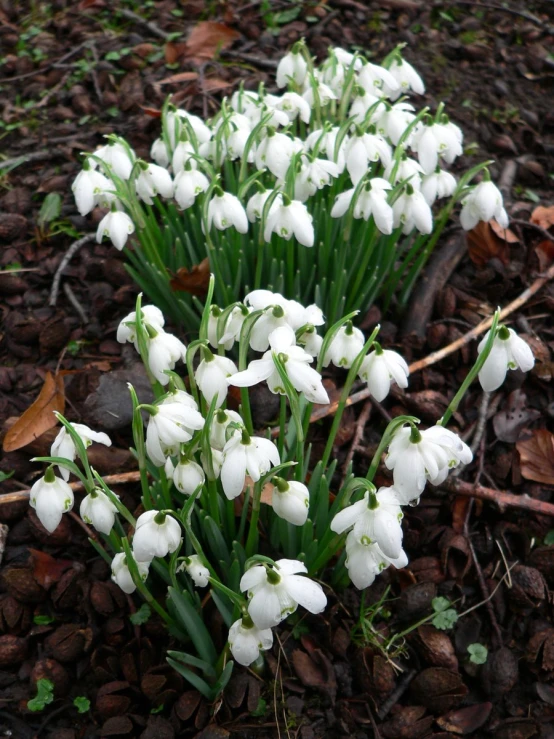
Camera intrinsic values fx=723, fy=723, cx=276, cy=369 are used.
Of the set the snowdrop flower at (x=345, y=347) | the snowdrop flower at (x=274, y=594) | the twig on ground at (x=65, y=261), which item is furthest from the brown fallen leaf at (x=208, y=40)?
the snowdrop flower at (x=274, y=594)

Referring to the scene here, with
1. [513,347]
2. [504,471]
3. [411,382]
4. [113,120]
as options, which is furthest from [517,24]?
[513,347]

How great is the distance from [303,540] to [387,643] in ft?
1.15

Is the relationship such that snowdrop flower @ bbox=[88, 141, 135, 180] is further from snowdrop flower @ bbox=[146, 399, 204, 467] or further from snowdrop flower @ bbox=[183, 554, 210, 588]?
snowdrop flower @ bbox=[183, 554, 210, 588]

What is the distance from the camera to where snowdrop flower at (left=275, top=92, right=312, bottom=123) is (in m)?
2.10

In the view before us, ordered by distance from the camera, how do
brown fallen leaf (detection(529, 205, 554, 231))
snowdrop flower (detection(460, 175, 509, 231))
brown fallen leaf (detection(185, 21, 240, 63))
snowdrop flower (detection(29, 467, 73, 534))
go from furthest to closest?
brown fallen leaf (detection(185, 21, 240, 63)) < brown fallen leaf (detection(529, 205, 554, 231)) < snowdrop flower (detection(460, 175, 509, 231)) < snowdrop flower (detection(29, 467, 73, 534))

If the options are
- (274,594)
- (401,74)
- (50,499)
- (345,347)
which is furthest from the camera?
(401,74)

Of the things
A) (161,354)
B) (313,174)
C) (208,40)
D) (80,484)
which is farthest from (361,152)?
(208,40)

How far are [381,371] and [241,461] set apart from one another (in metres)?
0.34

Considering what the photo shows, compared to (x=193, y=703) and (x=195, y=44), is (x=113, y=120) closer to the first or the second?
(x=195, y=44)

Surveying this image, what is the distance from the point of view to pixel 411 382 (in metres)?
2.13

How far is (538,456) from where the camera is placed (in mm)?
1949

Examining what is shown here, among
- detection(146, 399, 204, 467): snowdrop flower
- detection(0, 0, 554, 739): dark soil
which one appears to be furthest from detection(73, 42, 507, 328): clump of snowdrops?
detection(146, 399, 204, 467): snowdrop flower

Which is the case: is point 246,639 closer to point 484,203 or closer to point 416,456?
point 416,456

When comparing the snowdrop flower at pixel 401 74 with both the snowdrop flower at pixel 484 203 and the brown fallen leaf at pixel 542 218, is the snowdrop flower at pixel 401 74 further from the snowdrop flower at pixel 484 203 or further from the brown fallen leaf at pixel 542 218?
the brown fallen leaf at pixel 542 218
